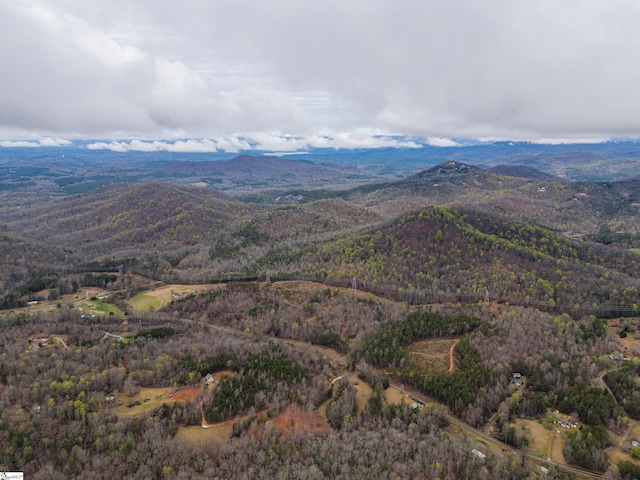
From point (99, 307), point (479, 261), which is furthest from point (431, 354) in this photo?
point (99, 307)

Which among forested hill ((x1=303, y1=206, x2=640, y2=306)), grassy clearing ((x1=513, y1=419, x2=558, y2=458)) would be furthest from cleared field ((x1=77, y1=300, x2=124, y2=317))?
grassy clearing ((x1=513, y1=419, x2=558, y2=458))

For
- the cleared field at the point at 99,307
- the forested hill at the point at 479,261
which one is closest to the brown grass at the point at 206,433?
the cleared field at the point at 99,307

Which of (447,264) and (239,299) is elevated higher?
(447,264)

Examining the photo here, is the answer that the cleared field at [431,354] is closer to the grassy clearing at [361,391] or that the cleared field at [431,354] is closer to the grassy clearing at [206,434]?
the grassy clearing at [361,391]

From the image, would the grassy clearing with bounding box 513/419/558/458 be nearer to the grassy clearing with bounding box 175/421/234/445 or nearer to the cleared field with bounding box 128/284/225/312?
the grassy clearing with bounding box 175/421/234/445

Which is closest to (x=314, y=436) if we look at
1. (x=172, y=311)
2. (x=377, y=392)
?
(x=377, y=392)

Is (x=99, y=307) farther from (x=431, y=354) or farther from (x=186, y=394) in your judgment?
(x=431, y=354)

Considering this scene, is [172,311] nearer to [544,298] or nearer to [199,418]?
Answer: [199,418]
